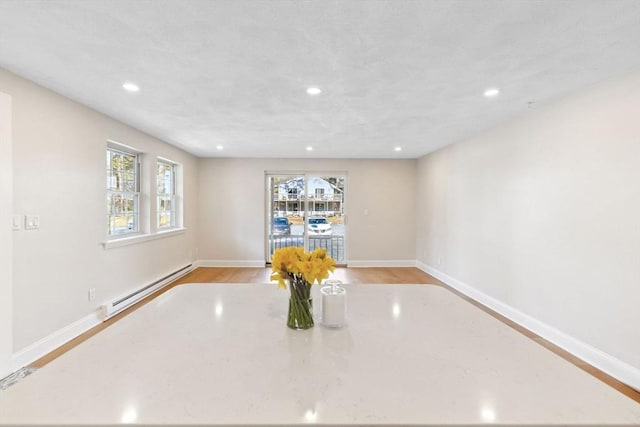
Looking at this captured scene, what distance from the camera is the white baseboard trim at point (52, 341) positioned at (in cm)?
245

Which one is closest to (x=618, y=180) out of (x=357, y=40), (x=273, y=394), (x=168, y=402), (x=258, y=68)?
(x=357, y=40)

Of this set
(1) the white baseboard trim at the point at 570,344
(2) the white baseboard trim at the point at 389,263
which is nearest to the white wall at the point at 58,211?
(2) the white baseboard trim at the point at 389,263

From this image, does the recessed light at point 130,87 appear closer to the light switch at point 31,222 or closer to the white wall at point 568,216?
the light switch at point 31,222

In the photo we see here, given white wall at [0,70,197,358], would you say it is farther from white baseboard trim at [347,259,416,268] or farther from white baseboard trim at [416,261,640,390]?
white baseboard trim at [416,261,640,390]

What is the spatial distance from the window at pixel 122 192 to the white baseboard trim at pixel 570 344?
4.66m

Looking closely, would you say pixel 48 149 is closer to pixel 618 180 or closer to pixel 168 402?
pixel 168 402

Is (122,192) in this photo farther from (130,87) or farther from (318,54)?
(318,54)

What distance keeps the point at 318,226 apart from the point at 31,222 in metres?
4.72

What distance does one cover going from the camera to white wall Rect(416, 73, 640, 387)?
92.0 inches

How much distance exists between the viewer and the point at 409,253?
6.56 meters

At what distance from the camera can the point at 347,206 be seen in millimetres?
6516

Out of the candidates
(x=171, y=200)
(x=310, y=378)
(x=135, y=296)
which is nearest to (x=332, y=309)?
(x=310, y=378)

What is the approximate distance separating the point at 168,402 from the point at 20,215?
8.77ft

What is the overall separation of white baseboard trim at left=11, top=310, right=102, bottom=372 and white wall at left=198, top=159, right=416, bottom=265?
3.18 metres
